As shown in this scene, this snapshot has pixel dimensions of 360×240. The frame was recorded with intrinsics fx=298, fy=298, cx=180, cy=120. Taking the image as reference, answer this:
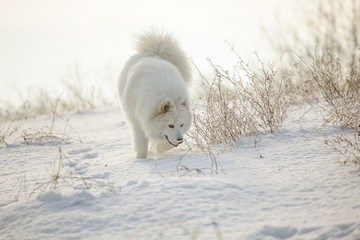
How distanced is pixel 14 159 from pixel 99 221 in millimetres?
2708

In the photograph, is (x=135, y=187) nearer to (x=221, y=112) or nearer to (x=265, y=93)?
(x=221, y=112)

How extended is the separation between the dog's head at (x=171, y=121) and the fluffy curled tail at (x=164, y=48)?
1.31m

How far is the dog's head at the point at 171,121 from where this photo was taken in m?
3.84

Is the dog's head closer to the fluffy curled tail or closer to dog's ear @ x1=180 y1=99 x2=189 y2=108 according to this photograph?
dog's ear @ x1=180 y1=99 x2=189 y2=108

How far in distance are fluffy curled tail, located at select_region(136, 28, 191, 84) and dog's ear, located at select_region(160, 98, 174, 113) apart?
58.0 inches

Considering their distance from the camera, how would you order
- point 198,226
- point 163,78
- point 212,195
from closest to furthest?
1. point 198,226
2. point 212,195
3. point 163,78

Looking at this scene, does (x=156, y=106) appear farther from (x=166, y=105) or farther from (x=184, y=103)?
(x=184, y=103)

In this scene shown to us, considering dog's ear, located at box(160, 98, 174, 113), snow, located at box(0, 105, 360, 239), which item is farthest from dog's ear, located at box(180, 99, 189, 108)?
snow, located at box(0, 105, 360, 239)

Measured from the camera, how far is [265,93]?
4.00m

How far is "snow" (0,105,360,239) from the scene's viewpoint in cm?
193

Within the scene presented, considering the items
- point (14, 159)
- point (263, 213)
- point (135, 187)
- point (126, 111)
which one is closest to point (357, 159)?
point (263, 213)

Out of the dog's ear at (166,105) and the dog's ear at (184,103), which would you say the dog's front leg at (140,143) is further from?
the dog's ear at (184,103)

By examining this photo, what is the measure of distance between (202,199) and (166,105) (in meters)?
1.78

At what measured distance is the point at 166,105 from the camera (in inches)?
150
